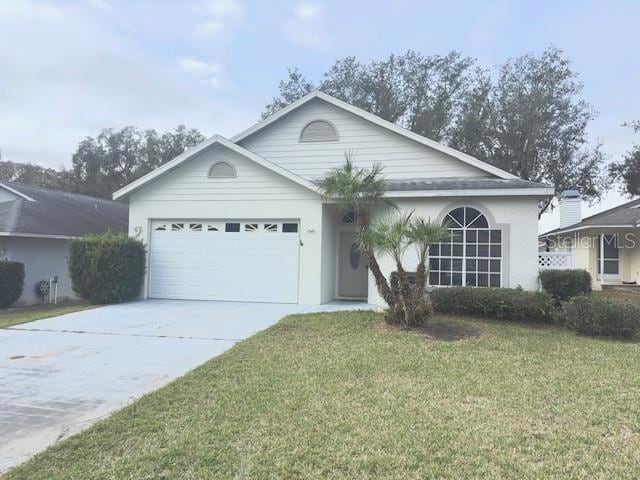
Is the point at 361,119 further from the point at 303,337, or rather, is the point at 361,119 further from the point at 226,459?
the point at 226,459

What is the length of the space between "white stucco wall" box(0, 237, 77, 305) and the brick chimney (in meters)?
22.3

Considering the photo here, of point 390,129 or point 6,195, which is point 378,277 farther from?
point 6,195

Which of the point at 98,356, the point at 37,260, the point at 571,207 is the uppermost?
the point at 571,207

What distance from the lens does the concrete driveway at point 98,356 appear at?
4.77 m

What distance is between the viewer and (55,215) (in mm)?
18641

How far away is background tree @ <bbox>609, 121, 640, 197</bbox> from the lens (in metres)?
28.5

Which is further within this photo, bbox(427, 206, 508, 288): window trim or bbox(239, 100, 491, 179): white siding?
bbox(239, 100, 491, 179): white siding

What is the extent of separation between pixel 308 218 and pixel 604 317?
726 cm

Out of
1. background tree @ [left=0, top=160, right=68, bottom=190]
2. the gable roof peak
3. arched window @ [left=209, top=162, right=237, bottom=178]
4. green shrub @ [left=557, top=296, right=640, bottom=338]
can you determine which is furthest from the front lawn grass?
background tree @ [left=0, top=160, right=68, bottom=190]

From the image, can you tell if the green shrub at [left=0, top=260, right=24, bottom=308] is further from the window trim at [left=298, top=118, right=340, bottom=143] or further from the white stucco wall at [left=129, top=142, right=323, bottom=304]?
the window trim at [left=298, top=118, right=340, bottom=143]

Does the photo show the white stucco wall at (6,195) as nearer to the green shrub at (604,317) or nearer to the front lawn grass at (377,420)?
the front lawn grass at (377,420)

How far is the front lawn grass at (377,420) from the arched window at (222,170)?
274 inches

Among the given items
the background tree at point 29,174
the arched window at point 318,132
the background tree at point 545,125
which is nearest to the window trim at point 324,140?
the arched window at point 318,132

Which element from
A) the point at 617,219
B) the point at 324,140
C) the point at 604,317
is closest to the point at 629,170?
the point at 617,219
